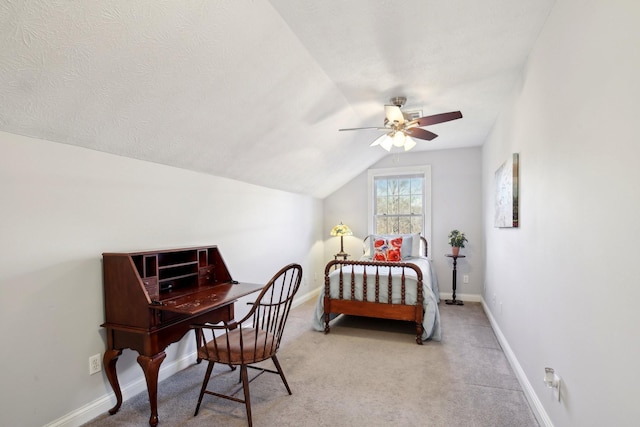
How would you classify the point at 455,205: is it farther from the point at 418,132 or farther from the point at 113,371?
the point at 113,371

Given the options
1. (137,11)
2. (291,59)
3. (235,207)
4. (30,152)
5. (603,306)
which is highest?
(291,59)

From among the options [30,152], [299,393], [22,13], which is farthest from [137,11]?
[299,393]

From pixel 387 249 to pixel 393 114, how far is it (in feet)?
7.55


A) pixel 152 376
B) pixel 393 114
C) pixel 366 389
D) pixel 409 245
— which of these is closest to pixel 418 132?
pixel 393 114

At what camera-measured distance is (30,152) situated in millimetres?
1781

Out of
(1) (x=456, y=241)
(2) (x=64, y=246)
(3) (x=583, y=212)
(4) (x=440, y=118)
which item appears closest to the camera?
(3) (x=583, y=212)

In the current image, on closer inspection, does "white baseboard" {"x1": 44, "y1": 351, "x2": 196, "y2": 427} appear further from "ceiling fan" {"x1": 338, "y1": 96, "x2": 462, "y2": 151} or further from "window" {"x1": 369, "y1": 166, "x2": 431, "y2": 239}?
"window" {"x1": 369, "y1": 166, "x2": 431, "y2": 239}

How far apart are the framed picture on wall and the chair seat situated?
7.10 feet

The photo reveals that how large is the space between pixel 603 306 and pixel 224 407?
221cm

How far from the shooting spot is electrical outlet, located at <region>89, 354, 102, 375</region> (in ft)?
6.77

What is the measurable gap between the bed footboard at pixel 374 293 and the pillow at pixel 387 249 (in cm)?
71

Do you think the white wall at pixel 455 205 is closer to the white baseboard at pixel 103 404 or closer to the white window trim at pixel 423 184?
the white window trim at pixel 423 184

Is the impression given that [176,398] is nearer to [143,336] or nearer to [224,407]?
[224,407]

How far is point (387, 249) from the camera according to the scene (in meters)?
4.64
